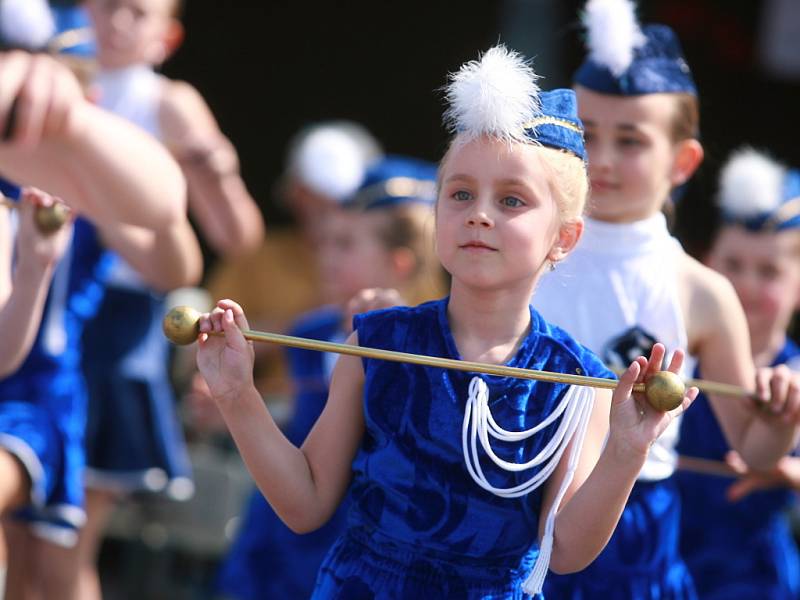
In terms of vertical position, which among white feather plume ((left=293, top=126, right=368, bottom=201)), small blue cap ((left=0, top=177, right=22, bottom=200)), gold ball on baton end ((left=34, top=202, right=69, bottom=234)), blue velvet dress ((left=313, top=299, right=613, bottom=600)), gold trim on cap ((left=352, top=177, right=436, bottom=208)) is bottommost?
blue velvet dress ((left=313, top=299, right=613, bottom=600))

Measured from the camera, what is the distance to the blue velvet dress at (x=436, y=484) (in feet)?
6.93

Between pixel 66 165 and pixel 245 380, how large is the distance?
2.30 ft

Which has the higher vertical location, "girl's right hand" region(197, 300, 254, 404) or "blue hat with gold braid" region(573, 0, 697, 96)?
"blue hat with gold braid" region(573, 0, 697, 96)

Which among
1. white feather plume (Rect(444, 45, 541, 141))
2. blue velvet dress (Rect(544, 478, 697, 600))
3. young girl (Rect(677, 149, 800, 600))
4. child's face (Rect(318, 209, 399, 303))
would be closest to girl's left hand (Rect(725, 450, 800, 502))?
blue velvet dress (Rect(544, 478, 697, 600))

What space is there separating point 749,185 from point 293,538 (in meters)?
1.65

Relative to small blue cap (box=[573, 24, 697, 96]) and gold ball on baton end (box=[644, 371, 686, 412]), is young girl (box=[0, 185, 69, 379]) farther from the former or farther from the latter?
gold ball on baton end (box=[644, 371, 686, 412])

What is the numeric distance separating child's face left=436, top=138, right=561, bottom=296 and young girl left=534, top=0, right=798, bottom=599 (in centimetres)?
46

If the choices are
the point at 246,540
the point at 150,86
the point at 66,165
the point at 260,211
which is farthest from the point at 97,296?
the point at 260,211

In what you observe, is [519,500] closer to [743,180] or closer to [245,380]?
[245,380]

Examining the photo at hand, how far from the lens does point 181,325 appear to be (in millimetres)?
2004

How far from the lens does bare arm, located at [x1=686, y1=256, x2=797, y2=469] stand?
2.69 m

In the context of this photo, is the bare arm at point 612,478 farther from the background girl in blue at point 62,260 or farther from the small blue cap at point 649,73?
the background girl in blue at point 62,260

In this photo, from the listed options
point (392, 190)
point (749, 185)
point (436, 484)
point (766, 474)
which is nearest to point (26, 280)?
point (436, 484)

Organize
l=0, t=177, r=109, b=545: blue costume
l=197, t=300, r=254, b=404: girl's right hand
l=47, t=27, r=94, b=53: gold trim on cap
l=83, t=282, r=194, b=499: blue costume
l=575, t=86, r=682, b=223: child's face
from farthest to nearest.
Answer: l=83, t=282, r=194, b=499: blue costume < l=47, t=27, r=94, b=53: gold trim on cap < l=0, t=177, r=109, b=545: blue costume < l=575, t=86, r=682, b=223: child's face < l=197, t=300, r=254, b=404: girl's right hand
